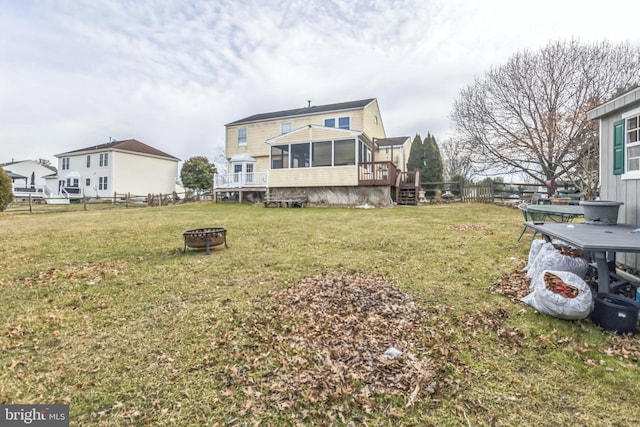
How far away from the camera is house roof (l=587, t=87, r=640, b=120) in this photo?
456cm

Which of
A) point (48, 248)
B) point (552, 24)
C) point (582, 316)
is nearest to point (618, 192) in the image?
point (582, 316)

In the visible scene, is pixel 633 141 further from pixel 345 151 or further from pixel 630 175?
pixel 345 151

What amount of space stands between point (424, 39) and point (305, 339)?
49.8ft

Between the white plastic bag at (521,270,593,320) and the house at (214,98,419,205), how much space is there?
13.1m

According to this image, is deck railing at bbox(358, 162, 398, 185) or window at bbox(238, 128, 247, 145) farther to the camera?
window at bbox(238, 128, 247, 145)

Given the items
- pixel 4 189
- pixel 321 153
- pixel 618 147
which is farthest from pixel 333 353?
pixel 4 189

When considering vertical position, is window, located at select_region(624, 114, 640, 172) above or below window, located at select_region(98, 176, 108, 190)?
below

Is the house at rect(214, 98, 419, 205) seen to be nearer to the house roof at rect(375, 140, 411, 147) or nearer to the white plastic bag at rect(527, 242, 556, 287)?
the house roof at rect(375, 140, 411, 147)

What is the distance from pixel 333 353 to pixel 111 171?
115ft

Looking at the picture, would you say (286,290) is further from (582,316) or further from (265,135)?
(265,135)

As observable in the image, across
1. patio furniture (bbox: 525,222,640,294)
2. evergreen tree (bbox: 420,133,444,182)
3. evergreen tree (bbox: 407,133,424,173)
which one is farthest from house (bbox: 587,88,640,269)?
evergreen tree (bbox: 407,133,424,173)

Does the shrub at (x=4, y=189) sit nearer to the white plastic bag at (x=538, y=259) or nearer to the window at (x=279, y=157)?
the window at (x=279, y=157)

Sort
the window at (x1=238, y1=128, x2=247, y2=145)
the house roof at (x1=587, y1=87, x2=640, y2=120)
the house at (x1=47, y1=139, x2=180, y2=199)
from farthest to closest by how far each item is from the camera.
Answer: the house at (x1=47, y1=139, x2=180, y2=199) → the window at (x1=238, y1=128, x2=247, y2=145) → the house roof at (x1=587, y1=87, x2=640, y2=120)

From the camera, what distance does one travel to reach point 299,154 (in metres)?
20.9
